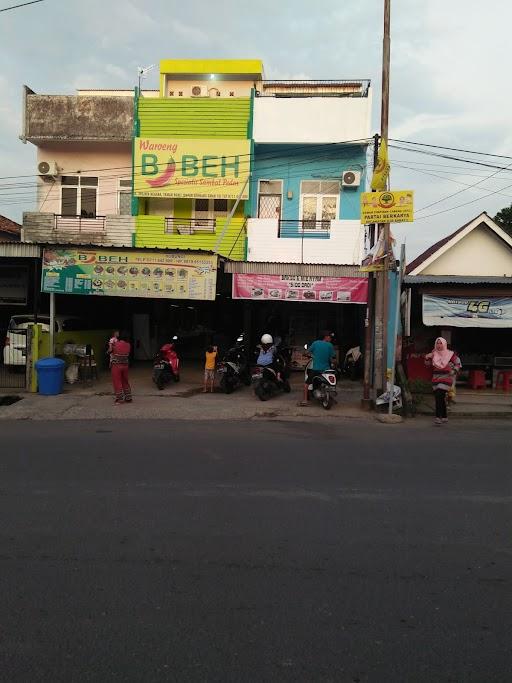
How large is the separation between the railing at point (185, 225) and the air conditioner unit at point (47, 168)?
459 centimetres

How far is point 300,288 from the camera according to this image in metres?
15.1

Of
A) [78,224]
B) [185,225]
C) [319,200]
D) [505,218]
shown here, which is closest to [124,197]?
[78,224]

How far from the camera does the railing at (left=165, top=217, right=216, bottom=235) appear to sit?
1902cm

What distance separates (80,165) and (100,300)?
4785 mm

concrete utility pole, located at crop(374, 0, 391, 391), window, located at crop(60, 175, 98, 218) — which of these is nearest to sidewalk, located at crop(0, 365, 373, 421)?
concrete utility pole, located at crop(374, 0, 391, 391)

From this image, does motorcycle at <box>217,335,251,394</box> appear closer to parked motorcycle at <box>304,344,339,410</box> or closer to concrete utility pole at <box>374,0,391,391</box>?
parked motorcycle at <box>304,344,339,410</box>

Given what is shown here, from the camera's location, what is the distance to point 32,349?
13.8 meters

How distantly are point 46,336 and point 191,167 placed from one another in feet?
24.5

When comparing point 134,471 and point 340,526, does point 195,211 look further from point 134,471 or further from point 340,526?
point 340,526

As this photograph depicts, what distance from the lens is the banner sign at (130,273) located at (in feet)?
46.4

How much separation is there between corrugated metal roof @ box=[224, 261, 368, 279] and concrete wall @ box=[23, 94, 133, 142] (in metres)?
7.58

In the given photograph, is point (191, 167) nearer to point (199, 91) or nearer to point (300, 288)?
point (300, 288)

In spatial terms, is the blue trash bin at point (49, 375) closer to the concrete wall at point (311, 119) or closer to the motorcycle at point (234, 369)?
the motorcycle at point (234, 369)

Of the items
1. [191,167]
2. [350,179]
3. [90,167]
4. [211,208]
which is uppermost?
[90,167]
